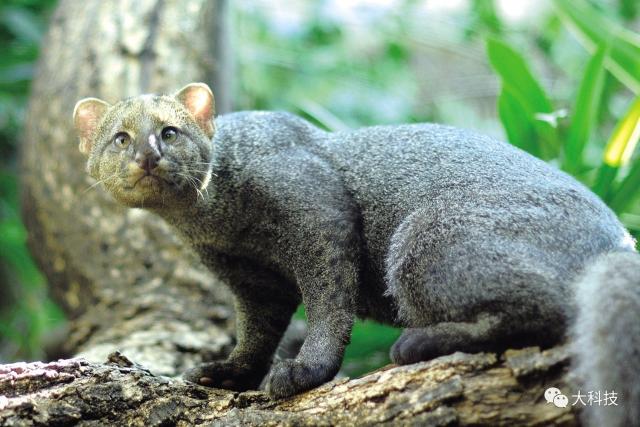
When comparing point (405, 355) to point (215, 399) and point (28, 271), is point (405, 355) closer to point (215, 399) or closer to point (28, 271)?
point (215, 399)

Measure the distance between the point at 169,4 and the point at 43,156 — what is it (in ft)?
5.44

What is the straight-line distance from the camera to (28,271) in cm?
764

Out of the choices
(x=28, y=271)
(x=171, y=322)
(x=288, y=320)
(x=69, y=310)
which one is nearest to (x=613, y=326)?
(x=288, y=320)

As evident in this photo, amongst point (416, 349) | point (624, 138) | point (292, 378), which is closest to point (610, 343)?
point (416, 349)

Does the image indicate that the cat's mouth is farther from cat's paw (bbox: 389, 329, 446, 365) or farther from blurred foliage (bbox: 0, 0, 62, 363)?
blurred foliage (bbox: 0, 0, 62, 363)

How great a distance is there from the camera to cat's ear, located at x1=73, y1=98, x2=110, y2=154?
4.03 m

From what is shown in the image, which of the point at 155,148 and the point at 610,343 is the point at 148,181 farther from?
the point at 610,343

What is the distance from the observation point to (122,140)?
145 inches

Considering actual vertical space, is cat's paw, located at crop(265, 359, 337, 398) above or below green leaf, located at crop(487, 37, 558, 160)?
below

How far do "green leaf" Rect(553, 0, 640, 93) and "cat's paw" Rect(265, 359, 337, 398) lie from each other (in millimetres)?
2864

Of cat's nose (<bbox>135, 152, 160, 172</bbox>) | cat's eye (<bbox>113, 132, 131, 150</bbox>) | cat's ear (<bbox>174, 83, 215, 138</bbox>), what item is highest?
cat's ear (<bbox>174, 83, 215, 138</bbox>)

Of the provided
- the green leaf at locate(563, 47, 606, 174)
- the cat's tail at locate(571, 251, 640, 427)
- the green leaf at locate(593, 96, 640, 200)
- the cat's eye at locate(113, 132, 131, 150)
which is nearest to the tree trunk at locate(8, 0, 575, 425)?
the cat's tail at locate(571, 251, 640, 427)

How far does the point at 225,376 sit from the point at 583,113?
2.75 metres

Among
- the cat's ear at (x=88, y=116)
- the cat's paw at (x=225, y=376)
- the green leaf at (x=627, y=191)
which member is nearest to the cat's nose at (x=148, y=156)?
the cat's ear at (x=88, y=116)
